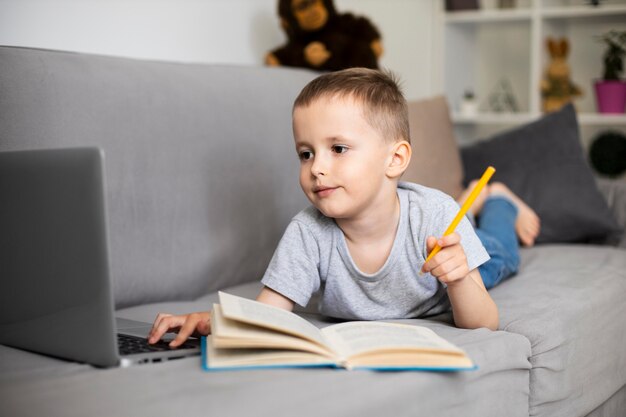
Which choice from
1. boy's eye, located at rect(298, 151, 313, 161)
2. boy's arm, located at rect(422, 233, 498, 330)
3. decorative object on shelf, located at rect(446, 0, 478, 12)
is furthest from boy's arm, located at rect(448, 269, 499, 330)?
decorative object on shelf, located at rect(446, 0, 478, 12)

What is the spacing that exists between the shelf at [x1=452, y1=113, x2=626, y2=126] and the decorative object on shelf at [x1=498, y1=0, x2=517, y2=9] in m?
0.44

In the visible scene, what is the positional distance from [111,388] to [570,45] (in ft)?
9.79

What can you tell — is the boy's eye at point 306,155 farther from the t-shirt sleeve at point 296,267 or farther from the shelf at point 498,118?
the shelf at point 498,118

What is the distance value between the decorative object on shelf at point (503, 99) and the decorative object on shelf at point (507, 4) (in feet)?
1.36

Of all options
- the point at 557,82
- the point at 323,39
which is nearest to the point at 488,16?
the point at 557,82

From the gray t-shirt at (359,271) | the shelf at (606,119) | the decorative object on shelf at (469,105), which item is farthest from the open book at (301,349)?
the decorative object on shelf at (469,105)

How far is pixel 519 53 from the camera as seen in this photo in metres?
3.57

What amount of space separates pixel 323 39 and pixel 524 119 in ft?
3.85

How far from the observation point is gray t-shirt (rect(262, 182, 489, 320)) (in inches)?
53.4

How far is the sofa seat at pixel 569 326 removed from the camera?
133 centimetres

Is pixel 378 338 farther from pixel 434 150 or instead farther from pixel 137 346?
pixel 434 150

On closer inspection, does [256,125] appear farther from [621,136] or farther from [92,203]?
[621,136]

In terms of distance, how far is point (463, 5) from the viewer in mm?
3254

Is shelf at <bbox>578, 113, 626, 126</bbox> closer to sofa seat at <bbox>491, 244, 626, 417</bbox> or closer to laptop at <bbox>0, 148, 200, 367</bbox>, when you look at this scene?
sofa seat at <bbox>491, 244, 626, 417</bbox>
